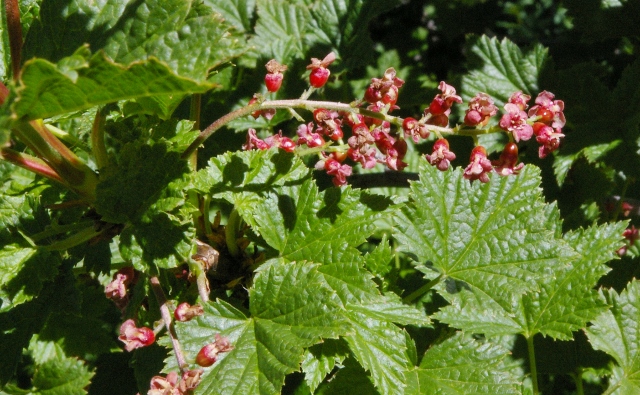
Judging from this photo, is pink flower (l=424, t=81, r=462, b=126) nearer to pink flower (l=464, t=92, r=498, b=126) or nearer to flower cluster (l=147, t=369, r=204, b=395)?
pink flower (l=464, t=92, r=498, b=126)

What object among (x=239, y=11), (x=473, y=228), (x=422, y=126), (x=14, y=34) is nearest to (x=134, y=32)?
(x=14, y=34)

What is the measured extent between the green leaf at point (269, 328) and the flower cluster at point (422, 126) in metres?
0.30

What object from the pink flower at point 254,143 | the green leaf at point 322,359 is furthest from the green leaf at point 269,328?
the pink flower at point 254,143

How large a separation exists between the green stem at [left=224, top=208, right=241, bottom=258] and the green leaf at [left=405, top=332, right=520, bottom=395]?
59 centimetres

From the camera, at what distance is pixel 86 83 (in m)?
1.00

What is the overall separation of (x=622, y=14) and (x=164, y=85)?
2.09 m

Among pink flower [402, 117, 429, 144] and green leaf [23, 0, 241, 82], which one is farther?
pink flower [402, 117, 429, 144]

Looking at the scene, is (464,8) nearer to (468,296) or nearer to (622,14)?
(622,14)

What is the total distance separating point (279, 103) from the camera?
133 cm

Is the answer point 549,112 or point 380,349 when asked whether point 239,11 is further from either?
point 380,349

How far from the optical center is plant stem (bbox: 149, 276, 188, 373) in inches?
52.7

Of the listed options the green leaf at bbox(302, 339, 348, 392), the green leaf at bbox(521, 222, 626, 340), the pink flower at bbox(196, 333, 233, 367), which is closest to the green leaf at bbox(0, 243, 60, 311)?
the pink flower at bbox(196, 333, 233, 367)

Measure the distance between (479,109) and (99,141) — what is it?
0.90 m

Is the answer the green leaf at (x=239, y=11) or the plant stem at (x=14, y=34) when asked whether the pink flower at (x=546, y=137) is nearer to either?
the plant stem at (x=14, y=34)
